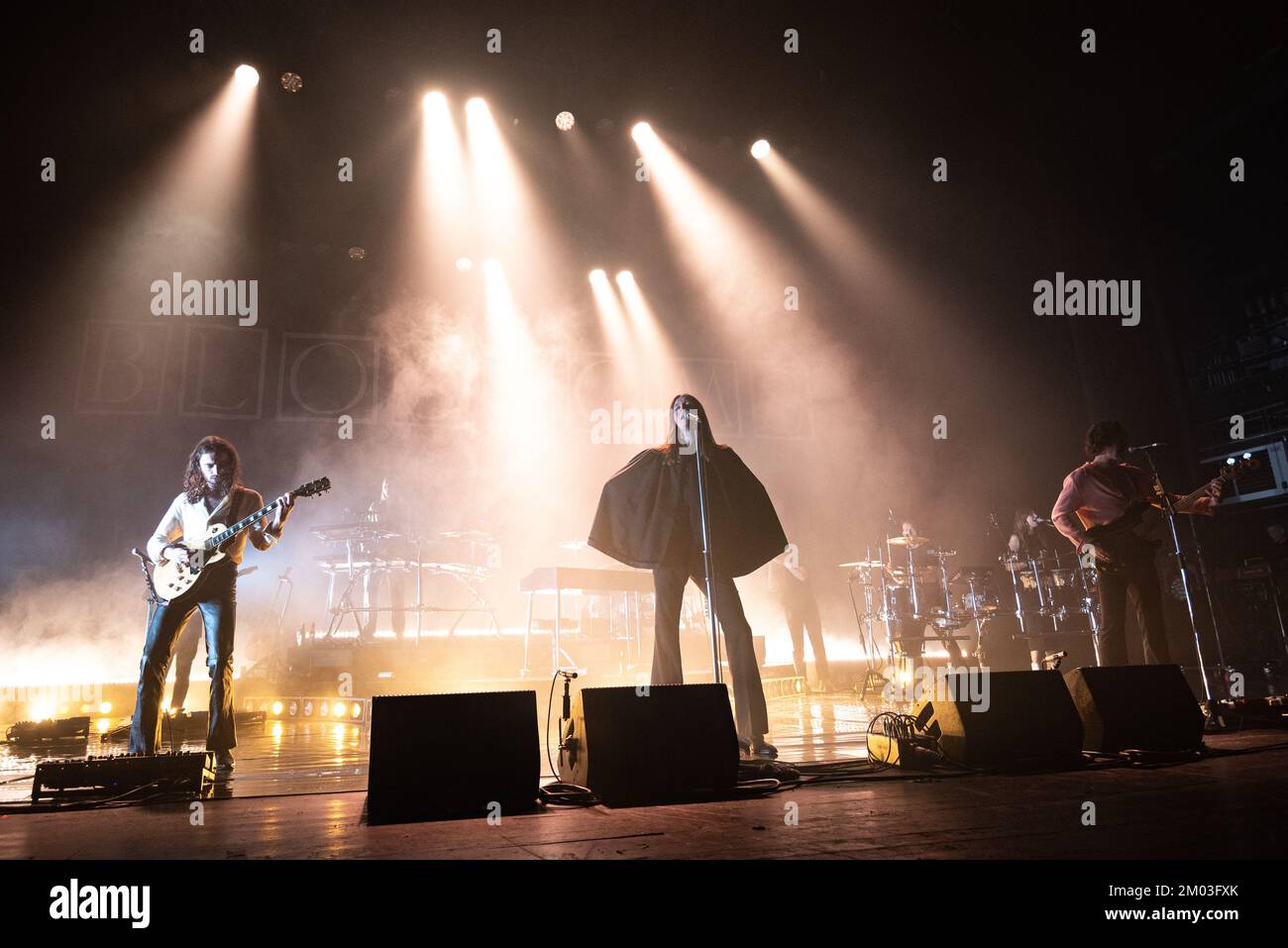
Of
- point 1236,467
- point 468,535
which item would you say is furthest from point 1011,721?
point 468,535

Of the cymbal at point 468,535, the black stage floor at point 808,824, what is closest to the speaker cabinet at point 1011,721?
the black stage floor at point 808,824

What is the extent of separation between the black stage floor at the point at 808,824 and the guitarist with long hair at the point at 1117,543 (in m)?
1.34

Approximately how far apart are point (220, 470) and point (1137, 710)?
5.01 m

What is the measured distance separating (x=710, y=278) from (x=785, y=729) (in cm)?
862

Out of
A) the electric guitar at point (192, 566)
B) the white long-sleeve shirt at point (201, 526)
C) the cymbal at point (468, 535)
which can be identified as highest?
the cymbal at point (468, 535)

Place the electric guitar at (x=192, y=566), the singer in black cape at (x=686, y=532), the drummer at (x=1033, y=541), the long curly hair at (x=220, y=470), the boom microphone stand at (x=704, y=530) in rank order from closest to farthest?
the boom microphone stand at (x=704, y=530)
the singer in black cape at (x=686, y=532)
the electric guitar at (x=192, y=566)
the long curly hair at (x=220, y=470)
the drummer at (x=1033, y=541)

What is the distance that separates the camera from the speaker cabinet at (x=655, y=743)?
2.64 m

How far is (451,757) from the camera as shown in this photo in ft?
8.21

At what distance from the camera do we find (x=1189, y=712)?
133 inches

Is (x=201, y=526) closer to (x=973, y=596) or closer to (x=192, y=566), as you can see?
(x=192, y=566)

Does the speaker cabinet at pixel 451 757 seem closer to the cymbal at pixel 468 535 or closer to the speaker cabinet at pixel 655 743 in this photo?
the speaker cabinet at pixel 655 743

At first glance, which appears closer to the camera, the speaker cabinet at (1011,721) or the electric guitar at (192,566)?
the speaker cabinet at (1011,721)

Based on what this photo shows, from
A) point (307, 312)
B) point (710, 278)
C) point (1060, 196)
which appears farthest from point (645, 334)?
point (1060, 196)

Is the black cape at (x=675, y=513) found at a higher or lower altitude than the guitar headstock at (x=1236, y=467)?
lower
